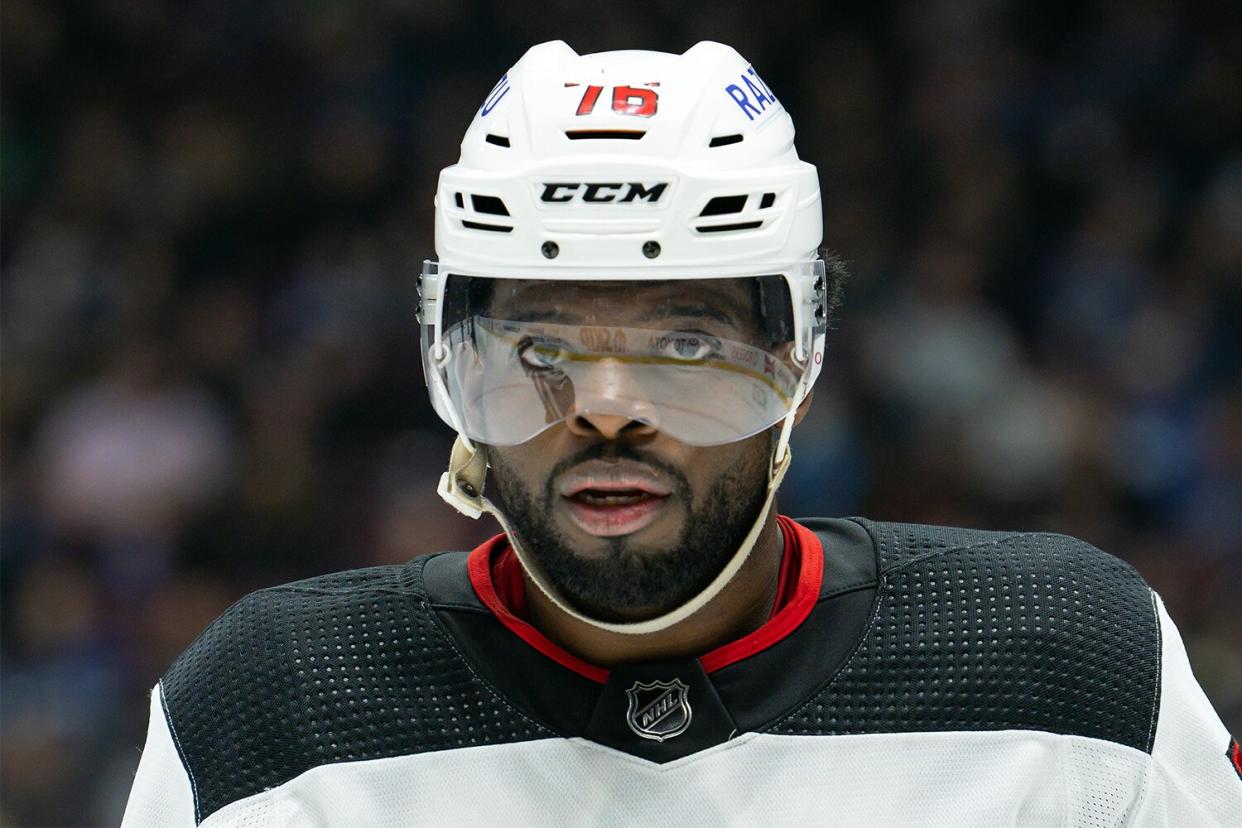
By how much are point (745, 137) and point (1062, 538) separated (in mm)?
651

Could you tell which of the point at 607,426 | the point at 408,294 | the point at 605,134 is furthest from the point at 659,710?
the point at 408,294

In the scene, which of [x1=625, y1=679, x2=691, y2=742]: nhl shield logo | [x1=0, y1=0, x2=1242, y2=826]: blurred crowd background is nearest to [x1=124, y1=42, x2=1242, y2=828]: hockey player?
[x1=625, y1=679, x2=691, y2=742]: nhl shield logo

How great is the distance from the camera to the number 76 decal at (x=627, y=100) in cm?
212

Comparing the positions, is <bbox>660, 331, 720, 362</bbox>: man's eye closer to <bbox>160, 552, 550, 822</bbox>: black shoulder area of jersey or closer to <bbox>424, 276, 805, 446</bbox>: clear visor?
<bbox>424, 276, 805, 446</bbox>: clear visor

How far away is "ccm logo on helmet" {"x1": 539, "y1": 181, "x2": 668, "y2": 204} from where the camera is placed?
6.79ft

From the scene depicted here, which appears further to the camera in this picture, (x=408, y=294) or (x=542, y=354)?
(x=408, y=294)

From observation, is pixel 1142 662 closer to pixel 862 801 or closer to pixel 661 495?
pixel 862 801

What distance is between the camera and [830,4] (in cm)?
593

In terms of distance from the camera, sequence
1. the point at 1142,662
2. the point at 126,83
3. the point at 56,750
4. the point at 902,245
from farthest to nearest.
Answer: the point at 126,83, the point at 902,245, the point at 56,750, the point at 1142,662

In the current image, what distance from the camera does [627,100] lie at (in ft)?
6.99

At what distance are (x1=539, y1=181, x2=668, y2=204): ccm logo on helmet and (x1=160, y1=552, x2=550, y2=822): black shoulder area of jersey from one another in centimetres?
53

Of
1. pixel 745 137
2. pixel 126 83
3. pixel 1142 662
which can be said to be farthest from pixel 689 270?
pixel 126 83

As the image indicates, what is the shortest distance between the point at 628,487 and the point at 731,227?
0.32 meters

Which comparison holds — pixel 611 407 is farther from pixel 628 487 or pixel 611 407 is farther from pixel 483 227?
pixel 483 227
